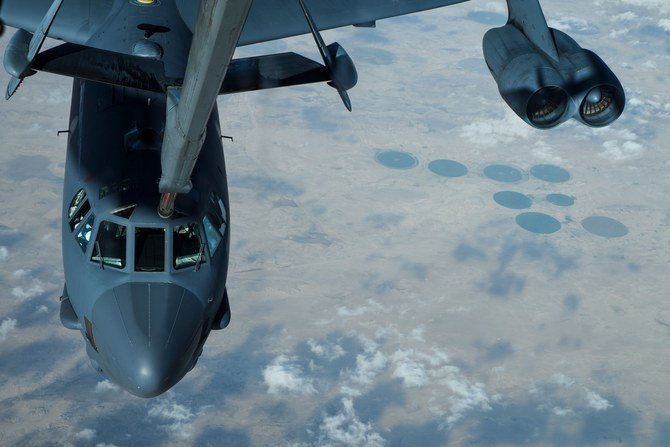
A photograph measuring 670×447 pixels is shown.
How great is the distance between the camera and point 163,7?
24438 millimetres

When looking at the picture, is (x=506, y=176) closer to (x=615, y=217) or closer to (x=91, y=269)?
(x=615, y=217)

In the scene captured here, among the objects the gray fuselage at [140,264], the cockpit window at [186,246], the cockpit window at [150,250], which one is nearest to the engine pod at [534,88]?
the gray fuselage at [140,264]

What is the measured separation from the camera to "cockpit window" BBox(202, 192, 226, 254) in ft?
66.1

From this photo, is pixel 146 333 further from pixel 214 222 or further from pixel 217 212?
pixel 217 212

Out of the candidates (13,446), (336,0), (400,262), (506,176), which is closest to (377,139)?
(506,176)

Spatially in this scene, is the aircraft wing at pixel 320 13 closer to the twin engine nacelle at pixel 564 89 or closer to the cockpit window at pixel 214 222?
the twin engine nacelle at pixel 564 89

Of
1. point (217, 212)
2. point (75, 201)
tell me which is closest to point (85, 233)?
point (75, 201)

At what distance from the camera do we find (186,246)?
64.1 ft

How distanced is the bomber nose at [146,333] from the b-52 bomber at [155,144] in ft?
0.08

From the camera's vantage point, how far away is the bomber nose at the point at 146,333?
18.6 meters

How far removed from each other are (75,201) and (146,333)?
4.13m

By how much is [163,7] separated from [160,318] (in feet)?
31.7

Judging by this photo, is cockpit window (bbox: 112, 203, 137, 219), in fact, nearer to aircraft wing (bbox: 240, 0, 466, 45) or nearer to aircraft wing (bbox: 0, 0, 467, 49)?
aircraft wing (bbox: 0, 0, 467, 49)

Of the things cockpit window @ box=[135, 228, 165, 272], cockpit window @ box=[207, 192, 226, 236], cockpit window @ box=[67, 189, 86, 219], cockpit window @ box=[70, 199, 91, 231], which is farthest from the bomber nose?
cockpit window @ box=[67, 189, 86, 219]
